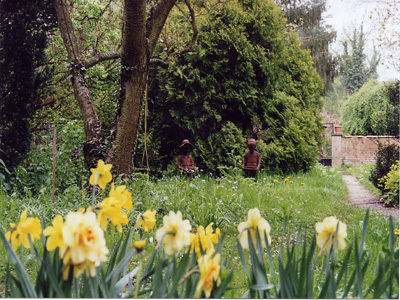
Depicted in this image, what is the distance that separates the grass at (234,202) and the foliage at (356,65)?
1.81 feet

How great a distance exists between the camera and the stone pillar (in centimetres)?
218

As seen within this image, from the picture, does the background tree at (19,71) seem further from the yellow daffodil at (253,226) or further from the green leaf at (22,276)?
the yellow daffodil at (253,226)

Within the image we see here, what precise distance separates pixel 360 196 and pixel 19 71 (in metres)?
2.61

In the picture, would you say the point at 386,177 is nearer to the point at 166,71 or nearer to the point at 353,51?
the point at 353,51

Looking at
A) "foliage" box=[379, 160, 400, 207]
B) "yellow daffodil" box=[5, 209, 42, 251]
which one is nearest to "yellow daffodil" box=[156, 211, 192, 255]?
"yellow daffodil" box=[5, 209, 42, 251]

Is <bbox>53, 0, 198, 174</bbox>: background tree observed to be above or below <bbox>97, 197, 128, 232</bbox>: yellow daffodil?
above

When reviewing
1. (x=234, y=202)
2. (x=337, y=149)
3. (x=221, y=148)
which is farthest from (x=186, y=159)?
(x=337, y=149)

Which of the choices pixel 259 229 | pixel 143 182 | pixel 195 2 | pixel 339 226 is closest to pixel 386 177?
pixel 339 226

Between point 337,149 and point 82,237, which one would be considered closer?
point 82,237

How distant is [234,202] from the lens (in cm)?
258

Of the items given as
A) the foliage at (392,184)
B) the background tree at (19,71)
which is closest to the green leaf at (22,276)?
the foliage at (392,184)

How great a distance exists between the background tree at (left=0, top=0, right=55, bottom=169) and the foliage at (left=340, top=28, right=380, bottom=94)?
2265mm

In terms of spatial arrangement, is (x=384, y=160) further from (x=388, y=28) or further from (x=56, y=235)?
(x=56, y=235)

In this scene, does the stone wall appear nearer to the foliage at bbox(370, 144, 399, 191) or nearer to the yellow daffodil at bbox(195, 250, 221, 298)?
the foliage at bbox(370, 144, 399, 191)
